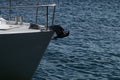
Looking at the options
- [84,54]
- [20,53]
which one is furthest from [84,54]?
[20,53]

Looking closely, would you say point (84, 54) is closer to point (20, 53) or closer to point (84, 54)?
point (84, 54)

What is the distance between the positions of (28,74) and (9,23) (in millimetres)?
1830

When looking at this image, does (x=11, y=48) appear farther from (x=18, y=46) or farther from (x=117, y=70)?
(x=117, y=70)

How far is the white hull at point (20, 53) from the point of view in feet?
41.1

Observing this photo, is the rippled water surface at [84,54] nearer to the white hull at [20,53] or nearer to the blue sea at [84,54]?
the blue sea at [84,54]


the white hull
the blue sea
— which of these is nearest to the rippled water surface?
the blue sea

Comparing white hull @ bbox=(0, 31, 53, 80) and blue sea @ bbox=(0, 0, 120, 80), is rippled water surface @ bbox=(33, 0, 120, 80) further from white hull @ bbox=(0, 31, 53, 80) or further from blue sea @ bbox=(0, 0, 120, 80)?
white hull @ bbox=(0, 31, 53, 80)

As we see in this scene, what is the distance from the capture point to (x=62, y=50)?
21.6 m

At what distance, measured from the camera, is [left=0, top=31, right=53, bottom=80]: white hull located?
1253 cm

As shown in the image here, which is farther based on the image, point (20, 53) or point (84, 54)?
point (84, 54)

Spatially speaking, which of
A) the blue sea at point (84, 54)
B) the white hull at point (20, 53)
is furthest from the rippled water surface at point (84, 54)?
the white hull at point (20, 53)

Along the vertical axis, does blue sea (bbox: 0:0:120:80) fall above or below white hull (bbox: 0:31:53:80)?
below

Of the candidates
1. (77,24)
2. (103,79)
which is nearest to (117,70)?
(103,79)

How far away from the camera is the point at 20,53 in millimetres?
12828
